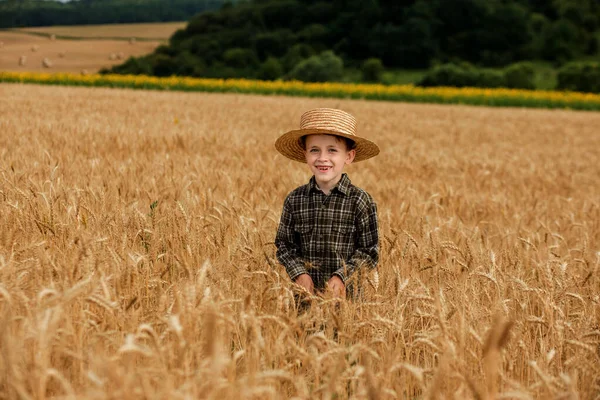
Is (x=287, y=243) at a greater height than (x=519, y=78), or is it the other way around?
(x=287, y=243)

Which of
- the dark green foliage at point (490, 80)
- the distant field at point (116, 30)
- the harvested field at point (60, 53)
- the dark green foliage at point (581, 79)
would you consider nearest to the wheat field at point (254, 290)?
the harvested field at point (60, 53)

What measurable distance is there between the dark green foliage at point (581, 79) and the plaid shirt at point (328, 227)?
44.4 m

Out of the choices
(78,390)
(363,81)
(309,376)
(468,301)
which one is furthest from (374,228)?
(363,81)

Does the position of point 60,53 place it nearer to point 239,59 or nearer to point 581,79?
point 239,59

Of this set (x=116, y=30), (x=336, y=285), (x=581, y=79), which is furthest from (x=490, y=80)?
(x=336, y=285)

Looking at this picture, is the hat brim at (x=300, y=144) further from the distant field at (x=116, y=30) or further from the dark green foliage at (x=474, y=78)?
the distant field at (x=116, y=30)

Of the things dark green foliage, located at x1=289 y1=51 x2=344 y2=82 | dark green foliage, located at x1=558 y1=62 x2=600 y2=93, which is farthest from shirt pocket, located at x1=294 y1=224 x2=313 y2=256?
dark green foliage, located at x1=289 y1=51 x2=344 y2=82

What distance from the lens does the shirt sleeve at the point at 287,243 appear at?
291 centimetres

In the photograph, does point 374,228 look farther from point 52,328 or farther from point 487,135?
point 487,135

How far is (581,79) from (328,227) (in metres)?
45.8

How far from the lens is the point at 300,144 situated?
3092 millimetres

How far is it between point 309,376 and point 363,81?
54229mm

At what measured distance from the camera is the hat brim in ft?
9.19

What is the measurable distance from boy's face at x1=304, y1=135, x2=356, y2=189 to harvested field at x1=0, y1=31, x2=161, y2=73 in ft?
119
